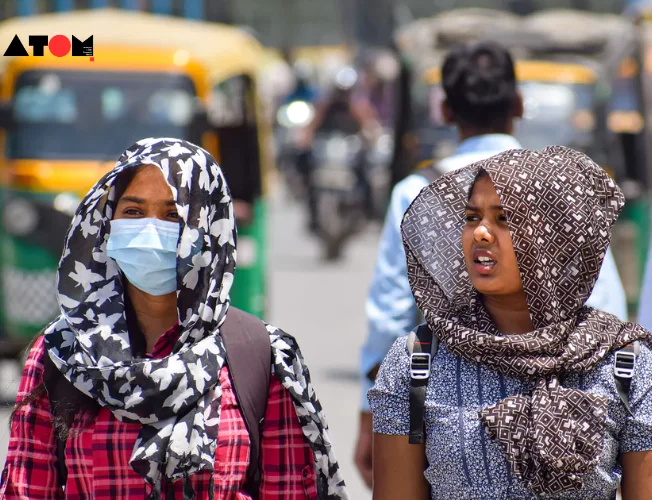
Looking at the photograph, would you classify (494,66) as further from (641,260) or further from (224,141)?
(641,260)

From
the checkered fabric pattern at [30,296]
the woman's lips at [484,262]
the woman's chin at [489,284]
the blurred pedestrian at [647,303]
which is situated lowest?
the checkered fabric pattern at [30,296]

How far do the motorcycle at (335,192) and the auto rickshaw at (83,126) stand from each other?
6516 millimetres

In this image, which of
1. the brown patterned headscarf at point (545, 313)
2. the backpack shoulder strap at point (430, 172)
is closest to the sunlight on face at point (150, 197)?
the brown patterned headscarf at point (545, 313)

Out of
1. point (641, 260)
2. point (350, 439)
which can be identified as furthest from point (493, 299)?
point (641, 260)

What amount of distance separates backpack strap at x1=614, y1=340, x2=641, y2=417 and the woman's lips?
30 centimetres

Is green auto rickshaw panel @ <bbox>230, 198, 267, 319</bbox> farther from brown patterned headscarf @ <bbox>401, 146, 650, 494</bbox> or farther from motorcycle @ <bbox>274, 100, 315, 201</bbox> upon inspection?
motorcycle @ <bbox>274, 100, 315, 201</bbox>

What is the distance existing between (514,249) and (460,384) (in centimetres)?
29

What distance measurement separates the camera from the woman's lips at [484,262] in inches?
104

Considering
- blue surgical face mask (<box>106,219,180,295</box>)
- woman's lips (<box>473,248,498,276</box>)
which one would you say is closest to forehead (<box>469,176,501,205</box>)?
woman's lips (<box>473,248,498,276</box>)

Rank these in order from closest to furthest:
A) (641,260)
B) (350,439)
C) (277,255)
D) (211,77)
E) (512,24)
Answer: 1. (350,439)
2. (211,77)
3. (641,260)
4. (512,24)
5. (277,255)

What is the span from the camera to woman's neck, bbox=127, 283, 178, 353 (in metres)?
2.75

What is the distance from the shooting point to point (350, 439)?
707cm

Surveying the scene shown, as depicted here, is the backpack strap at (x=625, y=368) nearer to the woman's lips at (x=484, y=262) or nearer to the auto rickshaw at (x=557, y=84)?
the woman's lips at (x=484, y=262)

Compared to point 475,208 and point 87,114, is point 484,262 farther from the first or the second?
point 87,114
